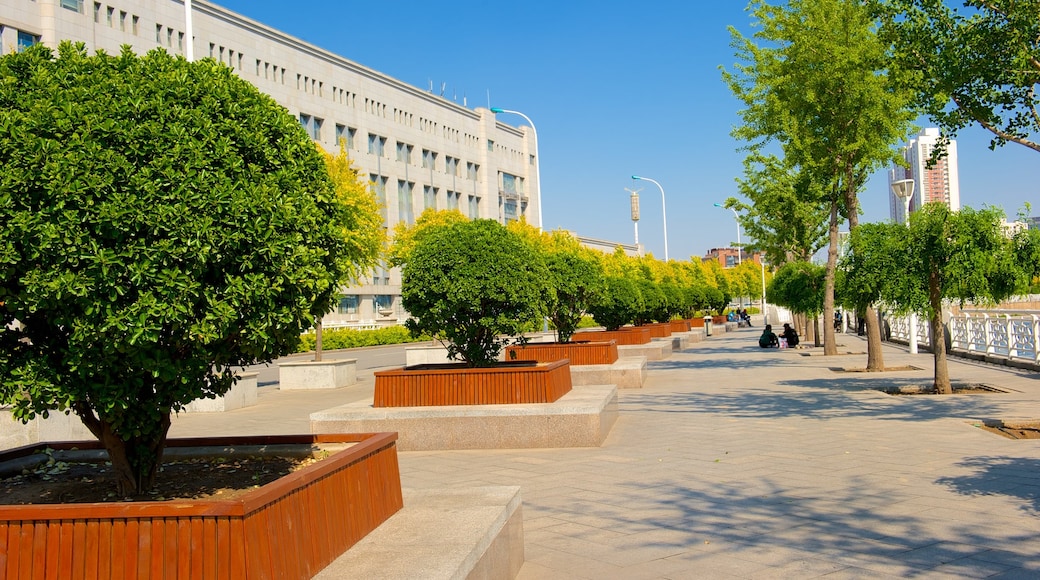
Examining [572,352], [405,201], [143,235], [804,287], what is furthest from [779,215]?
[405,201]

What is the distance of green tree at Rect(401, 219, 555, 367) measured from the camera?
1214cm

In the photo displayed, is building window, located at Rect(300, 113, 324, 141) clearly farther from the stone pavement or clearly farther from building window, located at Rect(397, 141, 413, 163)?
the stone pavement

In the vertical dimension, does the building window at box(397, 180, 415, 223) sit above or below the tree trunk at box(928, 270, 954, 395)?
above

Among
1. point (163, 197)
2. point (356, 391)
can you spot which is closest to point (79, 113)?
point (163, 197)

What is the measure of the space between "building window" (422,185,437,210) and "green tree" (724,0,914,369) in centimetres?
4815

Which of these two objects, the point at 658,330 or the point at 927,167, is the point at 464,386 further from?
the point at 658,330

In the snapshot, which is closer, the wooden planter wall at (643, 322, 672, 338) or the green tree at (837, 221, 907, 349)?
the green tree at (837, 221, 907, 349)

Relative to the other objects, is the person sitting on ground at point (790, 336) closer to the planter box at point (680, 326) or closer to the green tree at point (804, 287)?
the green tree at point (804, 287)

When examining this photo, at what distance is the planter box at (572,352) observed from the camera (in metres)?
18.2

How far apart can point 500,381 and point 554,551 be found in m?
5.31

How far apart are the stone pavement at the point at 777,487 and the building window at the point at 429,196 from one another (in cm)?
5283

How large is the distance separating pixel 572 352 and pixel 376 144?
1840 inches

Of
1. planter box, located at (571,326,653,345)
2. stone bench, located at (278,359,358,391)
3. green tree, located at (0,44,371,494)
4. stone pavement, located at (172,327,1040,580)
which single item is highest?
green tree, located at (0,44,371,494)

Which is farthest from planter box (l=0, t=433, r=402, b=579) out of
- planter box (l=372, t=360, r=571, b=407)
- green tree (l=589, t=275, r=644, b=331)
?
green tree (l=589, t=275, r=644, b=331)
